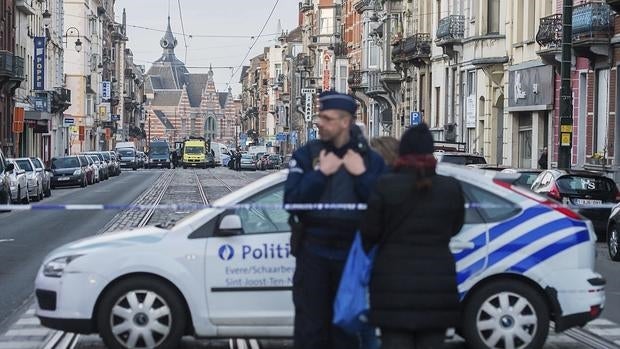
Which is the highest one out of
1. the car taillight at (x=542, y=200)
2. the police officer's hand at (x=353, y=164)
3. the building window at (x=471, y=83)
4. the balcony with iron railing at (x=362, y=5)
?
the balcony with iron railing at (x=362, y=5)

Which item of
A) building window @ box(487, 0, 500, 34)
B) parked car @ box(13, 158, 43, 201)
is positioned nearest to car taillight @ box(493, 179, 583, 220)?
parked car @ box(13, 158, 43, 201)

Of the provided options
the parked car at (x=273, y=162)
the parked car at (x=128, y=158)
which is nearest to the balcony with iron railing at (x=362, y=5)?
the parked car at (x=273, y=162)

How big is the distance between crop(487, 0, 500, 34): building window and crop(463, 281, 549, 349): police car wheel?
116ft

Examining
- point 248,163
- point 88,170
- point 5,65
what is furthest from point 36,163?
point 248,163

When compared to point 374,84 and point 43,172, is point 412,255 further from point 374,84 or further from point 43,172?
point 374,84

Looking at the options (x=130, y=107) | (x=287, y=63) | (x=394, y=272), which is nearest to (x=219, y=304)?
(x=394, y=272)

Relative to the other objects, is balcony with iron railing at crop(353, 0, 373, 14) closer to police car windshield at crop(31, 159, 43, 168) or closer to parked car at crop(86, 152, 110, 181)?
parked car at crop(86, 152, 110, 181)

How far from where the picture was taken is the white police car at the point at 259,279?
9.33 metres

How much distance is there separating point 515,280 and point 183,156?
3833 inches

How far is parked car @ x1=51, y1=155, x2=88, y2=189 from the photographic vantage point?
168 ft

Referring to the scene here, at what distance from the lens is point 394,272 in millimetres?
6414

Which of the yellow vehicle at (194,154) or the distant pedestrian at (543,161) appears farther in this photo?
the yellow vehicle at (194,154)

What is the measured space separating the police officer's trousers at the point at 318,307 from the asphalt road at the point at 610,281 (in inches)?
232

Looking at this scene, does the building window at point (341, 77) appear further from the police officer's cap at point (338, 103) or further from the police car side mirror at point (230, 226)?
the police officer's cap at point (338, 103)
